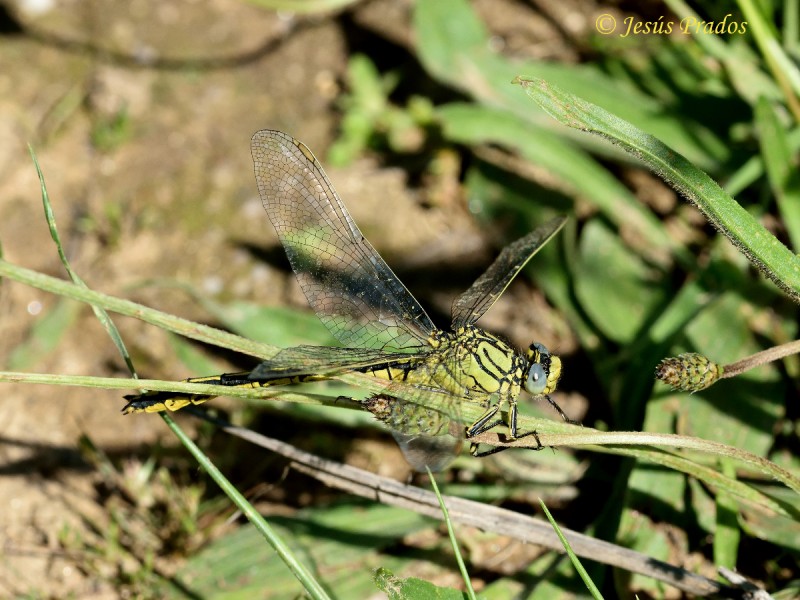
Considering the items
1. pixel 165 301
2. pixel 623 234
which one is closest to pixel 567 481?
pixel 623 234

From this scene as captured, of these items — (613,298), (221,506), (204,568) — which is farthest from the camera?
(613,298)

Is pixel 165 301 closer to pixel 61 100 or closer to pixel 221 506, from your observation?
pixel 221 506

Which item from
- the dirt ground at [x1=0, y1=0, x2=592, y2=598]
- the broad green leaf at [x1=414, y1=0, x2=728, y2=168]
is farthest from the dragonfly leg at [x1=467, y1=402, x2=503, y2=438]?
the broad green leaf at [x1=414, y1=0, x2=728, y2=168]

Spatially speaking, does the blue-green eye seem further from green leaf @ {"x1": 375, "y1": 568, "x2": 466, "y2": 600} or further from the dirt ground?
the dirt ground

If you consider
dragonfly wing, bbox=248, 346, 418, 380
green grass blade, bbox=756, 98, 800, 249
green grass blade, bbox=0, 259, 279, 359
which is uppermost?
green grass blade, bbox=756, 98, 800, 249

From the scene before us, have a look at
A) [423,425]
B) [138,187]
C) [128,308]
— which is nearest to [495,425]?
[423,425]

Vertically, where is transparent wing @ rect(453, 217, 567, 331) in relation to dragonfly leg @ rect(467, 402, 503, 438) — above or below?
above

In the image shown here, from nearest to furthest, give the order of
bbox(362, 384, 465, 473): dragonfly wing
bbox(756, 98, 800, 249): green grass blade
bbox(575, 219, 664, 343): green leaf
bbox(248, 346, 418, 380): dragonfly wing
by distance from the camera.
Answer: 1. bbox(248, 346, 418, 380): dragonfly wing
2. bbox(362, 384, 465, 473): dragonfly wing
3. bbox(756, 98, 800, 249): green grass blade
4. bbox(575, 219, 664, 343): green leaf
